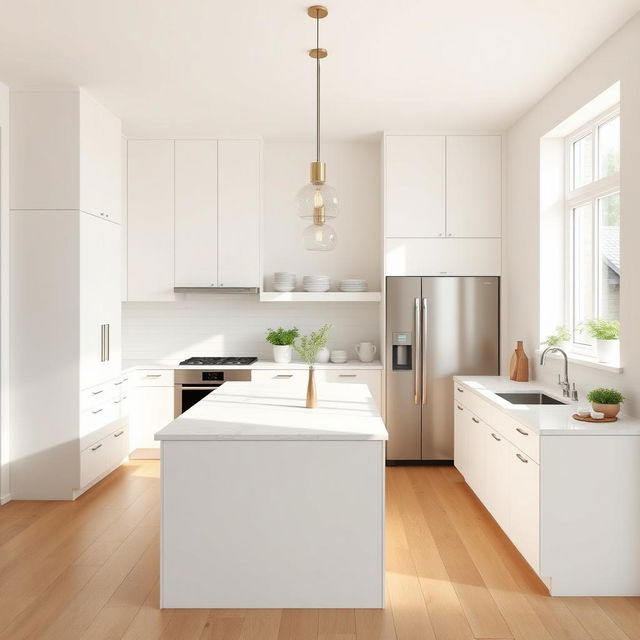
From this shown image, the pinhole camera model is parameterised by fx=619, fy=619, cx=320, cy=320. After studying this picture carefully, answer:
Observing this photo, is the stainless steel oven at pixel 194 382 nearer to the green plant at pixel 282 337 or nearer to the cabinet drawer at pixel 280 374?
the cabinet drawer at pixel 280 374

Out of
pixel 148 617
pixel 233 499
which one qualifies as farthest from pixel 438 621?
pixel 148 617

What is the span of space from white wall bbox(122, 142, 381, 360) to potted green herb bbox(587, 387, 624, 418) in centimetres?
294

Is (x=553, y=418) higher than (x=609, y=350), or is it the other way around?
(x=609, y=350)

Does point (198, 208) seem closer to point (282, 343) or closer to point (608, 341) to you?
point (282, 343)

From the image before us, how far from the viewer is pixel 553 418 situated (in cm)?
321

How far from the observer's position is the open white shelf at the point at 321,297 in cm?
551

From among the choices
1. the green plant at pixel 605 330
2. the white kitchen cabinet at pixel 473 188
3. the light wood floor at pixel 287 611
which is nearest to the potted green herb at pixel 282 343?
the white kitchen cabinet at pixel 473 188

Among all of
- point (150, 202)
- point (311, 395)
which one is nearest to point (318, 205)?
point (311, 395)

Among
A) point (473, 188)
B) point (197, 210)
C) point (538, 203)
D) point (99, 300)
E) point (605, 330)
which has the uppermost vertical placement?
→ point (473, 188)

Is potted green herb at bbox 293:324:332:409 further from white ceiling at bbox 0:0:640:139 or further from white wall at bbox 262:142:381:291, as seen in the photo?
white wall at bbox 262:142:381:291

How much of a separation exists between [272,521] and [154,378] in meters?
2.95

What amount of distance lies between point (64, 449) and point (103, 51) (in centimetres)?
264

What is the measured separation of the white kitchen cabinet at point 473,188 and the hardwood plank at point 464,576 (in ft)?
7.50

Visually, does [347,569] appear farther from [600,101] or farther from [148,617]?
[600,101]
